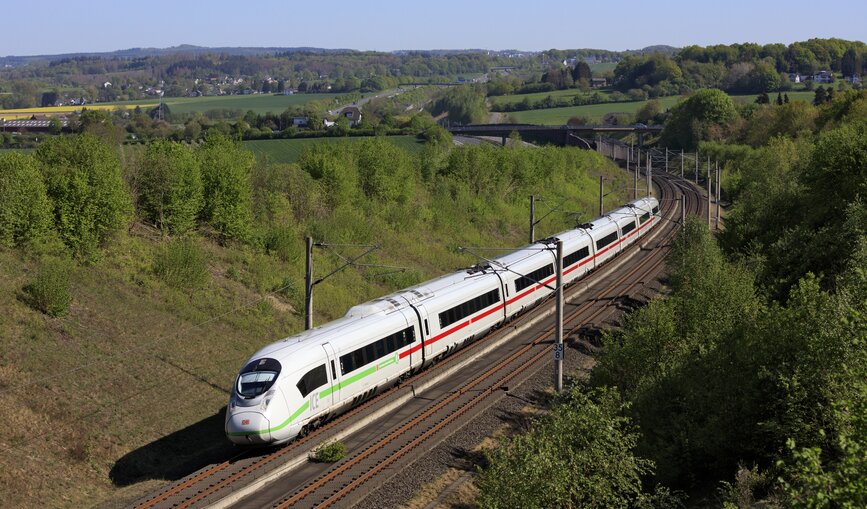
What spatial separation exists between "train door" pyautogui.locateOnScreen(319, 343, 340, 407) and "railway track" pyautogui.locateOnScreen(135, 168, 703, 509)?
118 centimetres

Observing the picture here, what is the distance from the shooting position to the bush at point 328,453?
90.9ft

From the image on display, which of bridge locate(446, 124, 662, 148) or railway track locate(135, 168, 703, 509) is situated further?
bridge locate(446, 124, 662, 148)

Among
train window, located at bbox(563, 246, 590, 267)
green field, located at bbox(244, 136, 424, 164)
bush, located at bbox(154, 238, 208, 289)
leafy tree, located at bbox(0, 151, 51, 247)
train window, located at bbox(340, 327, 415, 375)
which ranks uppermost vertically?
leafy tree, located at bbox(0, 151, 51, 247)

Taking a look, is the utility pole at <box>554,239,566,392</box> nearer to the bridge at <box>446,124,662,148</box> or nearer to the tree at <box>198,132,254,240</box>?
the tree at <box>198,132,254,240</box>

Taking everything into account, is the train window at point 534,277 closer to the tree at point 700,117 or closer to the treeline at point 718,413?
the treeline at point 718,413

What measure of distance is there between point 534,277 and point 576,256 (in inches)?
377

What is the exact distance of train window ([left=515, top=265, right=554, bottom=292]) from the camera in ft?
150

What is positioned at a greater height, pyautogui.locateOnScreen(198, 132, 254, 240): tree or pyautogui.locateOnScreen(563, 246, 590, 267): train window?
pyautogui.locateOnScreen(198, 132, 254, 240): tree

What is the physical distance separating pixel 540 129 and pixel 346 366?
14970 cm

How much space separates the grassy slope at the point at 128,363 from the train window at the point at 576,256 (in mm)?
12038

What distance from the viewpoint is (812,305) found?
22.4 meters

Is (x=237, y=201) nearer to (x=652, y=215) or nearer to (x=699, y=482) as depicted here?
(x=699, y=482)

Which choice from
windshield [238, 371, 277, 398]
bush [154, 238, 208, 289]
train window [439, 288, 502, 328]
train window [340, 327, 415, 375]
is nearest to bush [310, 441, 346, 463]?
windshield [238, 371, 277, 398]

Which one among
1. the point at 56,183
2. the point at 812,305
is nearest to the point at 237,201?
the point at 56,183
